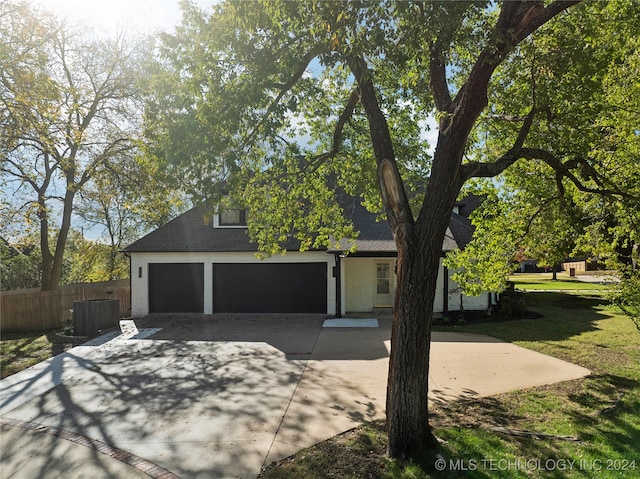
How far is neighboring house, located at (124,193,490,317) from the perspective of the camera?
14.6 meters

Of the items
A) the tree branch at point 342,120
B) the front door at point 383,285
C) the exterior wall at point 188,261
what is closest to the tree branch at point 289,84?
the tree branch at point 342,120

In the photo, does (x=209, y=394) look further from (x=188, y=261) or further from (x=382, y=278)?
(x=382, y=278)

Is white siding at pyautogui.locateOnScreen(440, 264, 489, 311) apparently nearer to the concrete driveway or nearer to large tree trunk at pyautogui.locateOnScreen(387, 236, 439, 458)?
the concrete driveway

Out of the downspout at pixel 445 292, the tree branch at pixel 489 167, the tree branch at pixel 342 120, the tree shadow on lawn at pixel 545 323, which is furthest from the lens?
the downspout at pixel 445 292

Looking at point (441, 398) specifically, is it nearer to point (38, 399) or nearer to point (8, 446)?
point (8, 446)

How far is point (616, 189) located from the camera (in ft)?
21.5

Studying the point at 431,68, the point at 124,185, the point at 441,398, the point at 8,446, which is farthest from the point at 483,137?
the point at 124,185

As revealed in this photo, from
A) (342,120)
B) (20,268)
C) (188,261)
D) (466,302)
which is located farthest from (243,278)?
(20,268)

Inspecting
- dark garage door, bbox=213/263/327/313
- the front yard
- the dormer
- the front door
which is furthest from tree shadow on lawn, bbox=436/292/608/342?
the dormer

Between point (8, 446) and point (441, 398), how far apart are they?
578 centimetres

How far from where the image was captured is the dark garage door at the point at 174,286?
15.0 m

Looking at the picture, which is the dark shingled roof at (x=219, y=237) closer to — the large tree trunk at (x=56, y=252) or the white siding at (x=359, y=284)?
the white siding at (x=359, y=284)

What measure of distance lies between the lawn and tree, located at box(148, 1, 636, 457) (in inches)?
15.8

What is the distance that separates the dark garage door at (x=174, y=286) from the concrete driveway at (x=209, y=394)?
3.82 metres
